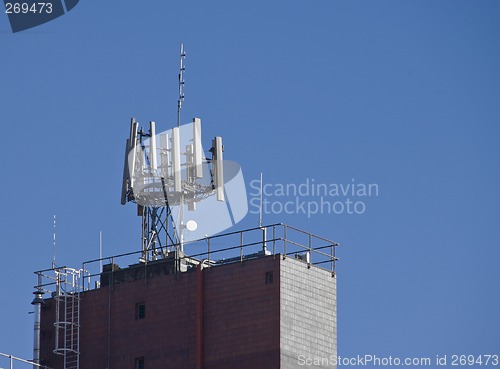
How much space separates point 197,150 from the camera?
11906cm

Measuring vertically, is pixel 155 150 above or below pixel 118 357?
above

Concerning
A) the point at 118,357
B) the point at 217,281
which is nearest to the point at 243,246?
the point at 217,281

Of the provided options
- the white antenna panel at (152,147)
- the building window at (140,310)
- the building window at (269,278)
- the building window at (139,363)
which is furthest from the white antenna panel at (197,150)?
the building window at (139,363)

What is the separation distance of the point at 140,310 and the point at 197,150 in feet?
33.8

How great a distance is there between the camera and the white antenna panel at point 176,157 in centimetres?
11756

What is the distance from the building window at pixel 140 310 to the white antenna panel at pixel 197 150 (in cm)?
842

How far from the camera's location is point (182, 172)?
119 m

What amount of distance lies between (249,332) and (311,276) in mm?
5045

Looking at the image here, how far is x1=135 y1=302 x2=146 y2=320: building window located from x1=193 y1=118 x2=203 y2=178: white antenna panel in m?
8.42

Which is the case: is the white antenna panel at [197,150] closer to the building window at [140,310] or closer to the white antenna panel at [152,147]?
the white antenna panel at [152,147]

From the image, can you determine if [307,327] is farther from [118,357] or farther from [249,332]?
[118,357]

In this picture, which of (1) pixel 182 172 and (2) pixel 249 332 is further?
(1) pixel 182 172

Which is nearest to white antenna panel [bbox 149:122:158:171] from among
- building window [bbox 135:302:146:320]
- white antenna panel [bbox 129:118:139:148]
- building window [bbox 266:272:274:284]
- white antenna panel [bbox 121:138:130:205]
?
white antenna panel [bbox 129:118:139:148]

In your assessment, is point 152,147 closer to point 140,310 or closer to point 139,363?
point 140,310
